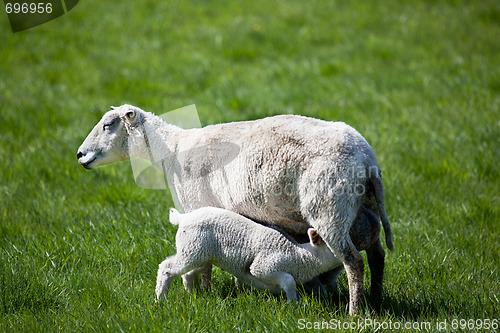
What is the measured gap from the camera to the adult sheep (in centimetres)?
365

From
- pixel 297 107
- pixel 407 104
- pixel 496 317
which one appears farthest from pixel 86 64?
pixel 496 317

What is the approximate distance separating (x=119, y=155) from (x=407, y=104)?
17.3 ft

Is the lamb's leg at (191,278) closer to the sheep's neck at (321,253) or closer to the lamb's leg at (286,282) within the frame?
the lamb's leg at (286,282)

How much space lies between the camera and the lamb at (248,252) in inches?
152

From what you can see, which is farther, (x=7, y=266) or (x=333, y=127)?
(x=7, y=266)

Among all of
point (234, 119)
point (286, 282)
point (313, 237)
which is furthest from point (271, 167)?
point (234, 119)

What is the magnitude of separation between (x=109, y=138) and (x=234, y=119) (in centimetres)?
380

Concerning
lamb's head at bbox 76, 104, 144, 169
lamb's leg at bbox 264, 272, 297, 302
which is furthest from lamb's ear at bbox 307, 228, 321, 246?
lamb's head at bbox 76, 104, 144, 169

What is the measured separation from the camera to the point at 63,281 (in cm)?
432

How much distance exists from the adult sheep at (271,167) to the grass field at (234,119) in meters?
0.55

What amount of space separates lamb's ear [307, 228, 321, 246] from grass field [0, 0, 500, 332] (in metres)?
0.39

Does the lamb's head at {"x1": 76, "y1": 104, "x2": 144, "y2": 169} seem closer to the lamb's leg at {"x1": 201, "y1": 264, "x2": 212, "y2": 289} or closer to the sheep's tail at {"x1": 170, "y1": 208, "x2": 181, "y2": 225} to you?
the sheep's tail at {"x1": 170, "y1": 208, "x2": 181, "y2": 225}

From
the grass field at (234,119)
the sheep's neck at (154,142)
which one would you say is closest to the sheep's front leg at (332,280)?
the grass field at (234,119)

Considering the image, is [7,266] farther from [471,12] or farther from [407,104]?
[471,12]
